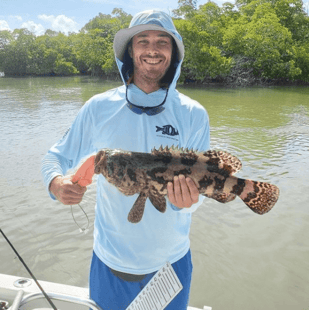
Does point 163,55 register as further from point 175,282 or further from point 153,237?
point 175,282

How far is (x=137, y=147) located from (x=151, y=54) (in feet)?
2.88

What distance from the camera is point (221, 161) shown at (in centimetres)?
264

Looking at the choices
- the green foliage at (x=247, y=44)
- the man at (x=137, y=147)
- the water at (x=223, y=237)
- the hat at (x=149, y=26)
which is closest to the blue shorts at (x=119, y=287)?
the man at (x=137, y=147)

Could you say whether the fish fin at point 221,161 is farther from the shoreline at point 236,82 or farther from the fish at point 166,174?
the shoreline at point 236,82

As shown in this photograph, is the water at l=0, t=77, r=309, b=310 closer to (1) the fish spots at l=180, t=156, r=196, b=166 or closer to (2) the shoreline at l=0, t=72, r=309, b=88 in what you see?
(1) the fish spots at l=180, t=156, r=196, b=166

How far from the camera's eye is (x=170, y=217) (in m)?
2.85

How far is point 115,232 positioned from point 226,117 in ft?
71.5

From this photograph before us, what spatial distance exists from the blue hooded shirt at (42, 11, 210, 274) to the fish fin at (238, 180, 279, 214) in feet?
1.42

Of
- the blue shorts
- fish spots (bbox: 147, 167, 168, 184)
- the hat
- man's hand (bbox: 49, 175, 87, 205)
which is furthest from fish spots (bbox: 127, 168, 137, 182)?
the hat

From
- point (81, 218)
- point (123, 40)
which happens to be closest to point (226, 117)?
point (81, 218)

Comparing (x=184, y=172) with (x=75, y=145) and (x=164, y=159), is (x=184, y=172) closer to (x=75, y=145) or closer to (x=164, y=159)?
(x=164, y=159)

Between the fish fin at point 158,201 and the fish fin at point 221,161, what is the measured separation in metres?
0.48

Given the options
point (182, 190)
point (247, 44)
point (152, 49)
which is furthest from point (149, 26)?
point (247, 44)

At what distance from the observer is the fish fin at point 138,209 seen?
2.50 meters
